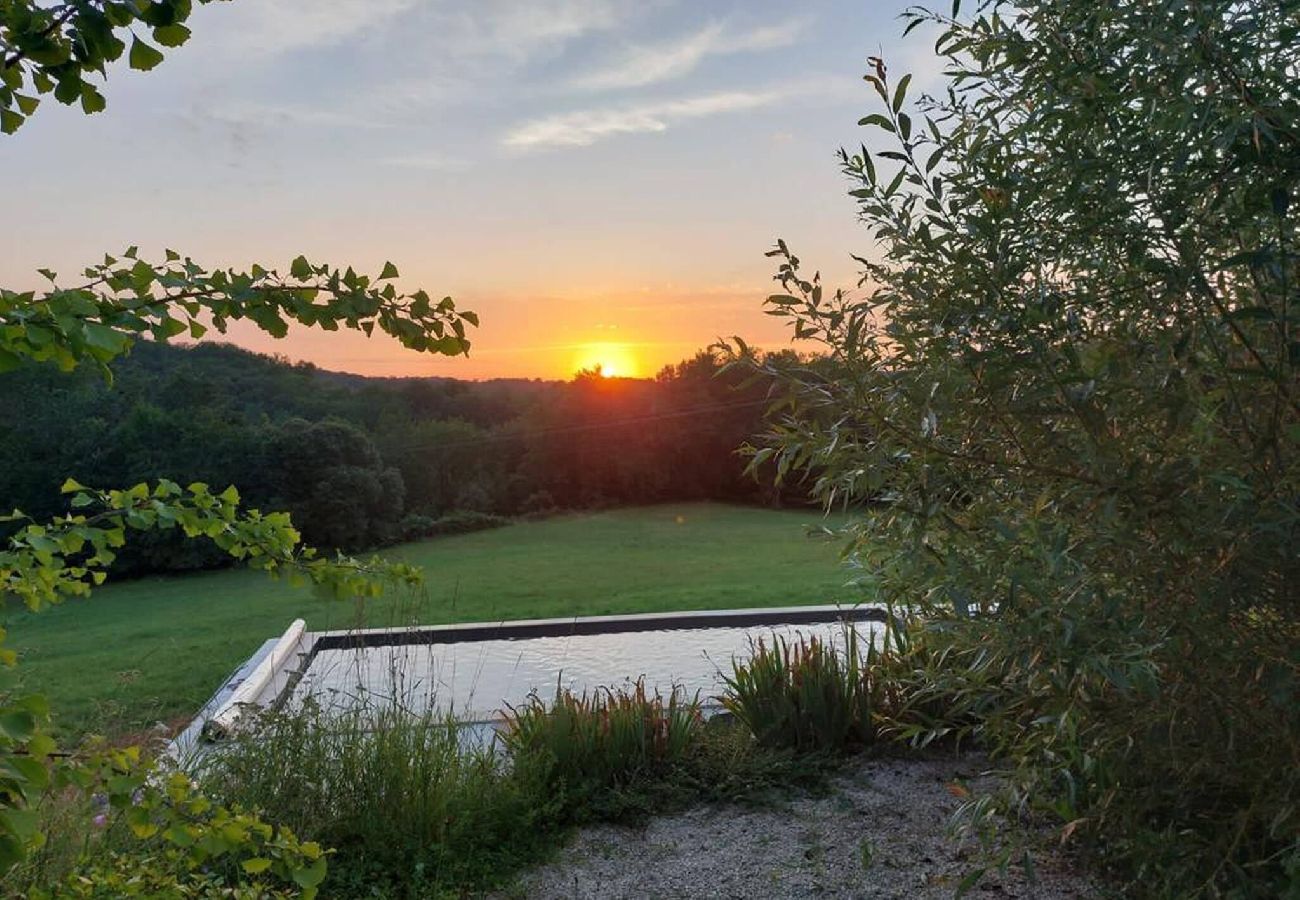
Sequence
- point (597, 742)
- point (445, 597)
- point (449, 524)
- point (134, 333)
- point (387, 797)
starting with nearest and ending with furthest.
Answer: point (134, 333), point (387, 797), point (597, 742), point (445, 597), point (449, 524)

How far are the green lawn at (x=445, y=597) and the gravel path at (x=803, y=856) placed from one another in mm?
1177

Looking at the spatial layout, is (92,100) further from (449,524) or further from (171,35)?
(449,524)

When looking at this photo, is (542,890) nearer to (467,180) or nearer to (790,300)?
(790,300)

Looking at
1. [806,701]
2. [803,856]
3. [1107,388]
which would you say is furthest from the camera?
[806,701]

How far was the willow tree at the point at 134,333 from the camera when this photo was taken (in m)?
1.17

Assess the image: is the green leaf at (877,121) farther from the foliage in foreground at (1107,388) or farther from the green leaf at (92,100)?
the green leaf at (92,100)

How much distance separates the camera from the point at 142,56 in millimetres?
1268

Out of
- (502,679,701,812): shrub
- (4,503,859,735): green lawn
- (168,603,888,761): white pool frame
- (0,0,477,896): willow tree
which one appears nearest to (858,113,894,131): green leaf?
(0,0,477,896): willow tree

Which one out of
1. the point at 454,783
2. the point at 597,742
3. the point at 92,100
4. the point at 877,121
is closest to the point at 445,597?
the point at 597,742

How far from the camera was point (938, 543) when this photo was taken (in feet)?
9.18

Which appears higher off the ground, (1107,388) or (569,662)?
(1107,388)

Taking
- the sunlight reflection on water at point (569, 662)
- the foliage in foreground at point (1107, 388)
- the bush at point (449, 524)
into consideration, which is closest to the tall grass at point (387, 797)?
the foliage in foreground at point (1107, 388)

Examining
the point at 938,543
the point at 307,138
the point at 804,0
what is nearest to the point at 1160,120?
the point at 938,543

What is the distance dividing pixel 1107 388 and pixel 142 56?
191cm
